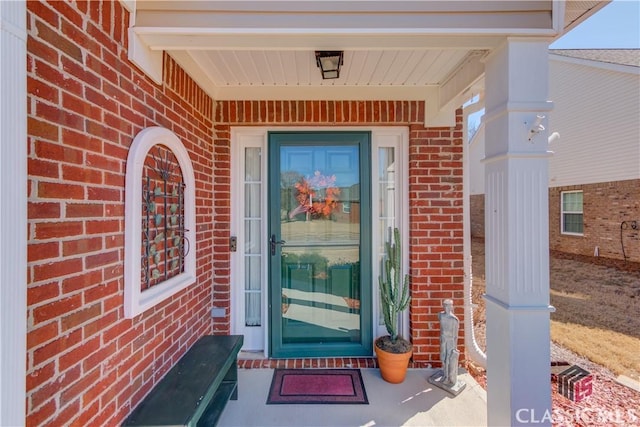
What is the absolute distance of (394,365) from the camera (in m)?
2.47

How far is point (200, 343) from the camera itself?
2.33 meters

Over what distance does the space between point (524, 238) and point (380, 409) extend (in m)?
1.60

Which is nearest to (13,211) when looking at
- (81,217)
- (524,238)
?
(81,217)

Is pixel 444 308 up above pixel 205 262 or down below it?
below

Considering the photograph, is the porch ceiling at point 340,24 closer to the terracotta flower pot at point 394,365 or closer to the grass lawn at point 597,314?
the terracotta flower pot at point 394,365

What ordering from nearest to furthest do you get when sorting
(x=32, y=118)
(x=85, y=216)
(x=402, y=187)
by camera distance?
(x=32, y=118), (x=85, y=216), (x=402, y=187)

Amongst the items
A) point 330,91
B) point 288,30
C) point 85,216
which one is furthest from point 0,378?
point 330,91

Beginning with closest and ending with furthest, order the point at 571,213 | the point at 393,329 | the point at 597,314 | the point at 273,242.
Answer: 1. the point at 393,329
2. the point at 273,242
3. the point at 597,314
4. the point at 571,213

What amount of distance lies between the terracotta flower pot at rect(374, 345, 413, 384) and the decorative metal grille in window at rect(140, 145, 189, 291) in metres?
1.77

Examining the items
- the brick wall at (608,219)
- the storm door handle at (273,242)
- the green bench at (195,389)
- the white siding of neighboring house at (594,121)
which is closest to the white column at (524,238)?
the green bench at (195,389)

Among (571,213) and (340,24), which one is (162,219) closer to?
(340,24)

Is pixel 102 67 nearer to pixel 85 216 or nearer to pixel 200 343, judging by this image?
pixel 85 216

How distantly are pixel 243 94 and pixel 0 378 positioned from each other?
2.42m

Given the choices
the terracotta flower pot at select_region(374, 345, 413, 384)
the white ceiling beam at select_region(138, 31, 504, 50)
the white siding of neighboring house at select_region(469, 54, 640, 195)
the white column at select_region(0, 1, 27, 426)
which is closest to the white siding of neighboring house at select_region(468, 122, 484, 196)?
the white siding of neighboring house at select_region(469, 54, 640, 195)
